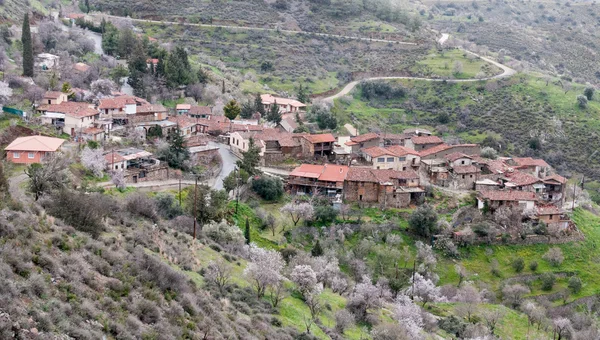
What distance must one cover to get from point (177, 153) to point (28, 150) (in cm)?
1124

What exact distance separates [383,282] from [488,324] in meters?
6.47

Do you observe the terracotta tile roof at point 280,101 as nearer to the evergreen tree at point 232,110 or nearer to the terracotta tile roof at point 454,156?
the evergreen tree at point 232,110

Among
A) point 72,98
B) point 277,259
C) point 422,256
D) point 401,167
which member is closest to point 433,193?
point 401,167

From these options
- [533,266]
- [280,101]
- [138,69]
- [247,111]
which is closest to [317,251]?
[533,266]

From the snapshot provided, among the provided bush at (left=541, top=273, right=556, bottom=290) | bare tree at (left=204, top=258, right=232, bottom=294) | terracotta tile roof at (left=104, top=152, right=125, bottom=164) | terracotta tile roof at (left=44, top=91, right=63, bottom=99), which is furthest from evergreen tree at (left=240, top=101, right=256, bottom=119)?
bare tree at (left=204, top=258, right=232, bottom=294)

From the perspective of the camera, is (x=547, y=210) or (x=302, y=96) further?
(x=302, y=96)

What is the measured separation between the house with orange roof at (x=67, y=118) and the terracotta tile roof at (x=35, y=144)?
544 cm

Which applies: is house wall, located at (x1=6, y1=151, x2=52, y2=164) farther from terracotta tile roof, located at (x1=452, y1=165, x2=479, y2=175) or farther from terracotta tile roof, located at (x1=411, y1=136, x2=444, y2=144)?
terracotta tile roof, located at (x1=411, y1=136, x2=444, y2=144)

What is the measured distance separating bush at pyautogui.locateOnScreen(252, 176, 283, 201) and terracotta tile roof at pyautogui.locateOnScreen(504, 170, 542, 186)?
19809mm

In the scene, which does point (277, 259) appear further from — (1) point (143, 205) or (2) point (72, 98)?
(2) point (72, 98)

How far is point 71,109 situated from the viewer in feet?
159

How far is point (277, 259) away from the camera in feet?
94.1

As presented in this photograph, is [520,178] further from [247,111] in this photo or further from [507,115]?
[507,115]

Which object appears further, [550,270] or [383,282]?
[550,270]
